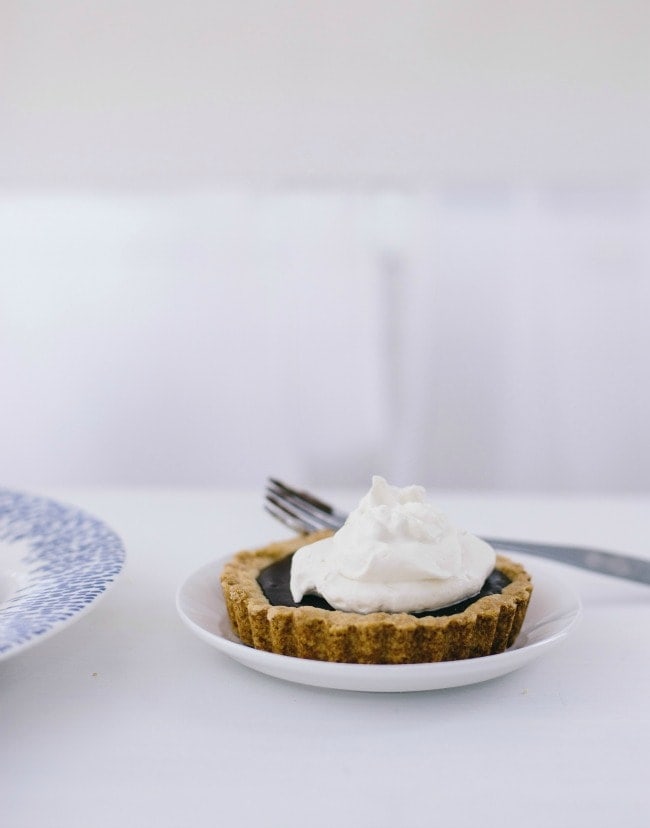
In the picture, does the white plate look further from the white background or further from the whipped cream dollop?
the white background

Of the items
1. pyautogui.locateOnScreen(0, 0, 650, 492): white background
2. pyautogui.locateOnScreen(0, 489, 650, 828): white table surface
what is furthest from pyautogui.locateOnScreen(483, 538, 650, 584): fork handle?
pyautogui.locateOnScreen(0, 0, 650, 492): white background

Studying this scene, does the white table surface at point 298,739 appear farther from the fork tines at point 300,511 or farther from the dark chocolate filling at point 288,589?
the fork tines at point 300,511

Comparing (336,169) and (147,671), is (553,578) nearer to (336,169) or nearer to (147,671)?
(147,671)

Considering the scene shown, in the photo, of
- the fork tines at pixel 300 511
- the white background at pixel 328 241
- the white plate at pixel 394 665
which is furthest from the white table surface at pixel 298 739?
the white background at pixel 328 241

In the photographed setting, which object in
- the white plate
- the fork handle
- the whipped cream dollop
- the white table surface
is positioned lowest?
the white table surface

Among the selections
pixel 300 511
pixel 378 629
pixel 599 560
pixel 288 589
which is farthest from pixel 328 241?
pixel 378 629

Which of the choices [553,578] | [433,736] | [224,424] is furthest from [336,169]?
[433,736]
